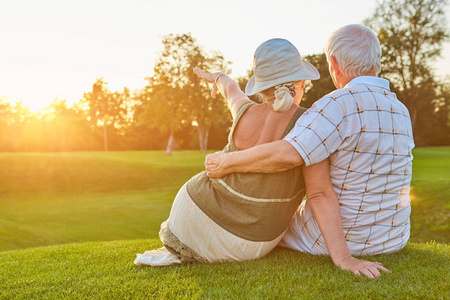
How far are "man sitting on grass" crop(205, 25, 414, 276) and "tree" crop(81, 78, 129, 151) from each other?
227 feet

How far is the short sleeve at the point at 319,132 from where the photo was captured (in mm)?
2566

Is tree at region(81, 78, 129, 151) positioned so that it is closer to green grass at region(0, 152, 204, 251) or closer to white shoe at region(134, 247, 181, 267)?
green grass at region(0, 152, 204, 251)

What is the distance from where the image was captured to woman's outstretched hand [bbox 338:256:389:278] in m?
2.53

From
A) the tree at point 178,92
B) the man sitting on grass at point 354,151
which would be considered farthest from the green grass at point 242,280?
the tree at point 178,92

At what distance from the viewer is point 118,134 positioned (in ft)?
220

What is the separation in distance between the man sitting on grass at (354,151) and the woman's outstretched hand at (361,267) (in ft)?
0.16

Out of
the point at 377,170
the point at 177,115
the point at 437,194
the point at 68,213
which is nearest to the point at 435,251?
the point at 377,170

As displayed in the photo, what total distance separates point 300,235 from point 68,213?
40.3ft

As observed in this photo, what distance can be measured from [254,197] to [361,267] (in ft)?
2.57

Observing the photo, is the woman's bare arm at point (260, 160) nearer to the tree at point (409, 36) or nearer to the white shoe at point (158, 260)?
the white shoe at point (158, 260)

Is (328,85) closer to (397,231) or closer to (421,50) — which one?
(421,50)

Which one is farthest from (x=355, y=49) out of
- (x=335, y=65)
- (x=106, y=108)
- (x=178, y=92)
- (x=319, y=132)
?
(x=106, y=108)

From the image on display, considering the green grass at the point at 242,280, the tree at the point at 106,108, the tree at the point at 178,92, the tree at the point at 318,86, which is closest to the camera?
the green grass at the point at 242,280

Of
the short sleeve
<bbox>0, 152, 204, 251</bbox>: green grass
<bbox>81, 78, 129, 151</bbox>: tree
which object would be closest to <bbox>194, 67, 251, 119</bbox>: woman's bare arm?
the short sleeve
